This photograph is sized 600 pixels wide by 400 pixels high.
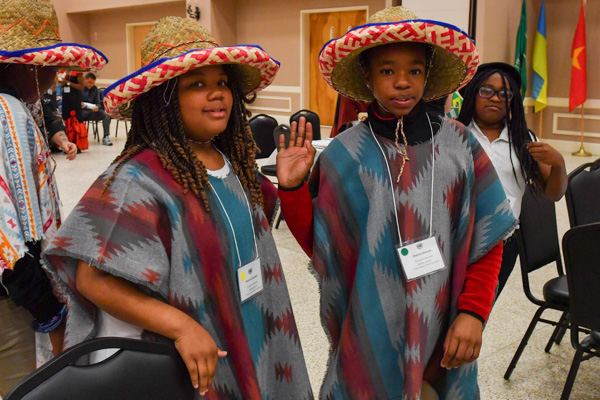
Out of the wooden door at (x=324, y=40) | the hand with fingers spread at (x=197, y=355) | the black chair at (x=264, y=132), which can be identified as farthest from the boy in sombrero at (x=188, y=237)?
the wooden door at (x=324, y=40)

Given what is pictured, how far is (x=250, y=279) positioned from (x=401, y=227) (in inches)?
16.0

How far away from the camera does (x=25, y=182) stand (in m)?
1.63

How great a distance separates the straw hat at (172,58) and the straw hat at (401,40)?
21 centimetres

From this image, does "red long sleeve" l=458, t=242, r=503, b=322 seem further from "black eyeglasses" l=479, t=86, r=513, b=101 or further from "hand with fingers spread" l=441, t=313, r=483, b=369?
"black eyeglasses" l=479, t=86, r=513, b=101

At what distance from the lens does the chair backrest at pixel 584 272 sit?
6.32ft

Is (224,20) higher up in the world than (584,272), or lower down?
higher up

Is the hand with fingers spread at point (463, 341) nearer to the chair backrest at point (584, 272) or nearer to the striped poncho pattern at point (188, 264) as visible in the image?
the striped poncho pattern at point (188, 264)

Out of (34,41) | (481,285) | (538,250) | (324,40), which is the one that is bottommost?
(538,250)

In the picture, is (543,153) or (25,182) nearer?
(25,182)

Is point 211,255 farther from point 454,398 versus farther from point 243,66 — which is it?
point 454,398

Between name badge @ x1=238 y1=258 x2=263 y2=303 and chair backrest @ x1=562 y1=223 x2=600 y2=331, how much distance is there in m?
1.15

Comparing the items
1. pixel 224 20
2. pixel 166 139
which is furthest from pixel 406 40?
pixel 224 20

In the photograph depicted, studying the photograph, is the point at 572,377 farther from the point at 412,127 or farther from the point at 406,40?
the point at 406,40

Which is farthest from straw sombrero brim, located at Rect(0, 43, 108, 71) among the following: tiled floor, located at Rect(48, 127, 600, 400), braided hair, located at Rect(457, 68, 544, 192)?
tiled floor, located at Rect(48, 127, 600, 400)
